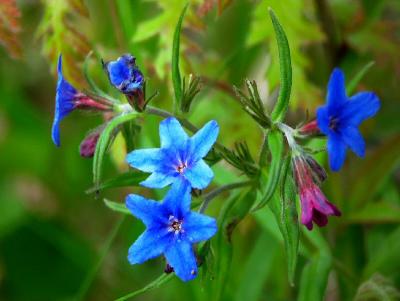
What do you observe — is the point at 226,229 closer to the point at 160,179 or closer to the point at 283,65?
the point at 160,179

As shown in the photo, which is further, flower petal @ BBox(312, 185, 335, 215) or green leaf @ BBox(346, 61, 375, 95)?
green leaf @ BBox(346, 61, 375, 95)

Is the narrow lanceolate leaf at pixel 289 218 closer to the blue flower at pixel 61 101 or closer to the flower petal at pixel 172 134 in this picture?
the flower petal at pixel 172 134

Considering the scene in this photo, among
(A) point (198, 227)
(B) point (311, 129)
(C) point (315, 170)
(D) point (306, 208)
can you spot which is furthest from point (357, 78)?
(A) point (198, 227)

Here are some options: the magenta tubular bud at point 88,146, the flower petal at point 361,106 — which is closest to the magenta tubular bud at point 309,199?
the flower petal at point 361,106

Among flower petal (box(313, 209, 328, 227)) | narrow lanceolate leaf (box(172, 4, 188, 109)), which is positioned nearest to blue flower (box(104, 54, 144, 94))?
narrow lanceolate leaf (box(172, 4, 188, 109))

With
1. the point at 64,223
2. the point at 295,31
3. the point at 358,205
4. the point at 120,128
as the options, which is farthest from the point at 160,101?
the point at 64,223

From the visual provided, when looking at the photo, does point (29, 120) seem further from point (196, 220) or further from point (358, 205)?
point (196, 220)

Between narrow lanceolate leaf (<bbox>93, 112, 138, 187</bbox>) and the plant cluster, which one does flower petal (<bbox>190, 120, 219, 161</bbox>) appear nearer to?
the plant cluster
